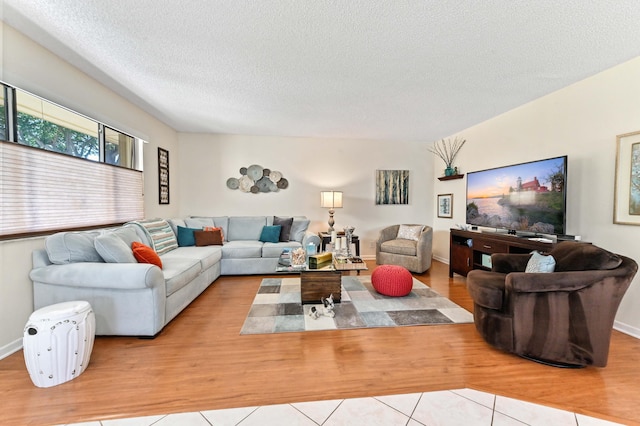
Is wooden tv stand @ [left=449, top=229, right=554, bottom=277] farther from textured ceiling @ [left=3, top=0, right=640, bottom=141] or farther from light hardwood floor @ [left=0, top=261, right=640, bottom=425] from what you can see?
textured ceiling @ [left=3, top=0, right=640, bottom=141]

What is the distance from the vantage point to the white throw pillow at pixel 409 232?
4.51 m

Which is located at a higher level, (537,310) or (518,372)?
(537,310)

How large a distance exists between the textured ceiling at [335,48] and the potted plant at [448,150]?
124 cm

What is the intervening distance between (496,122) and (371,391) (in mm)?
3985

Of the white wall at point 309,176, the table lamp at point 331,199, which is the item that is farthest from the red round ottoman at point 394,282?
the white wall at point 309,176

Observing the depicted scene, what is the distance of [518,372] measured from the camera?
1748 millimetres

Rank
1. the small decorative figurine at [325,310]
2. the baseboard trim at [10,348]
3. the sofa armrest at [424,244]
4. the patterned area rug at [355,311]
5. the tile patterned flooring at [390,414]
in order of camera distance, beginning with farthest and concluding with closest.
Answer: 1. the sofa armrest at [424,244]
2. the small decorative figurine at [325,310]
3. the patterned area rug at [355,311]
4. the baseboard trim at [10,348]
5. the tile patterned flooring at [390,414]

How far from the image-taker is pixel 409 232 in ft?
15.1

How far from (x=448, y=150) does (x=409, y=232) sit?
1.80 metres

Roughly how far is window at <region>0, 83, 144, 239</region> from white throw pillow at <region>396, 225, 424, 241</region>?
4.23 metres

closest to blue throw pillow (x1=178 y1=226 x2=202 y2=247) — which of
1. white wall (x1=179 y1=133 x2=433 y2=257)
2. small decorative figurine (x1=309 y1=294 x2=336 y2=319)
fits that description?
white wall (x1=179 y1=133 x2=433 y2=257)

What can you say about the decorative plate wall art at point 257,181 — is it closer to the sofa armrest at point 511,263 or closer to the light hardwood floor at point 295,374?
the light hardwood floor at point 295,374

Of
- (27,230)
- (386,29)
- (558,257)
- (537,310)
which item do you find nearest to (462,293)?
(558,257)

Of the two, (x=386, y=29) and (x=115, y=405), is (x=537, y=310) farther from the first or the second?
(x=115, y=405)
